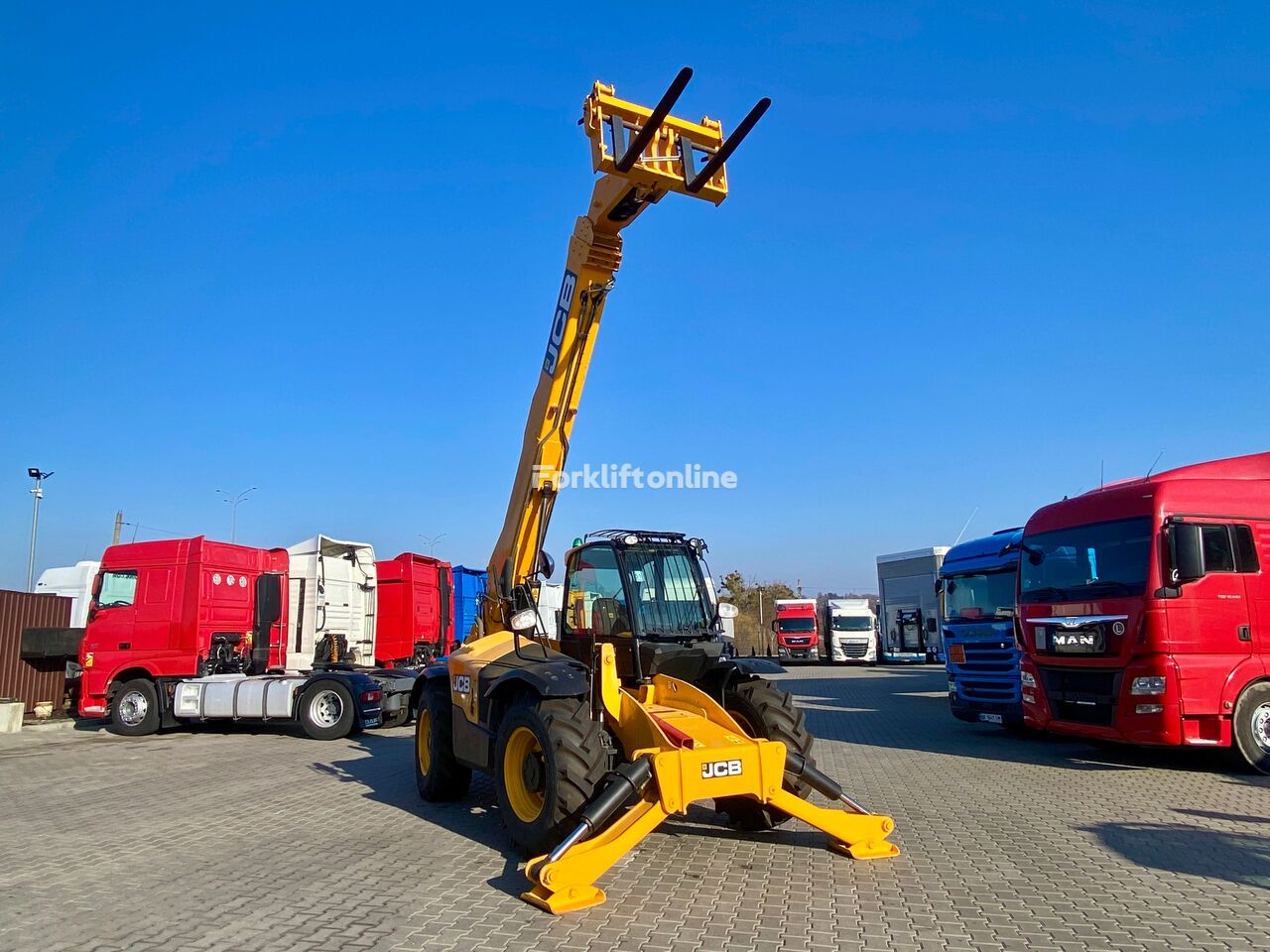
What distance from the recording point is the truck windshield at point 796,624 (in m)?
38.9

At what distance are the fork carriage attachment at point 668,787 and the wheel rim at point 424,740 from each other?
291cm

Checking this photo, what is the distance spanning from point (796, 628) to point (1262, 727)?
29570 mm

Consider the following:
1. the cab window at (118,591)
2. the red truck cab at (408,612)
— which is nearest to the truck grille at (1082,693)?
the red truck cab at (408,612)

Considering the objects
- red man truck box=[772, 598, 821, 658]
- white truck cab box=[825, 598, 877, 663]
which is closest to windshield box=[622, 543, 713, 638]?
white truck cab box=[825, 598, 877, 663]

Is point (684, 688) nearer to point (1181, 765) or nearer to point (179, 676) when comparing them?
point (1181, 765)

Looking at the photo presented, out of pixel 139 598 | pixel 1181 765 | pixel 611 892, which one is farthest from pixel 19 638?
pixel 1181 765

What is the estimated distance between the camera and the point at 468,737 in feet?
24.8

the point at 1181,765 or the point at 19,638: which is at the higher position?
the point at 19,638

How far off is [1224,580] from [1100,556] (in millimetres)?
1262

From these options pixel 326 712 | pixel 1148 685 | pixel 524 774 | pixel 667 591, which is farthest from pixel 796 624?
pixel 524 774

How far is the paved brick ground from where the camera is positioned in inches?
187

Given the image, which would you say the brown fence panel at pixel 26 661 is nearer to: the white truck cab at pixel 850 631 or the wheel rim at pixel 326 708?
the wheel rim at pixel 326 708

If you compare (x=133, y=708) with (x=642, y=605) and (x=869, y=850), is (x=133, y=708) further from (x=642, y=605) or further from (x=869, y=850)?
(x=869, y=850)

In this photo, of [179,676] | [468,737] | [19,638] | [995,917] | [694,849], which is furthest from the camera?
[19,638]
